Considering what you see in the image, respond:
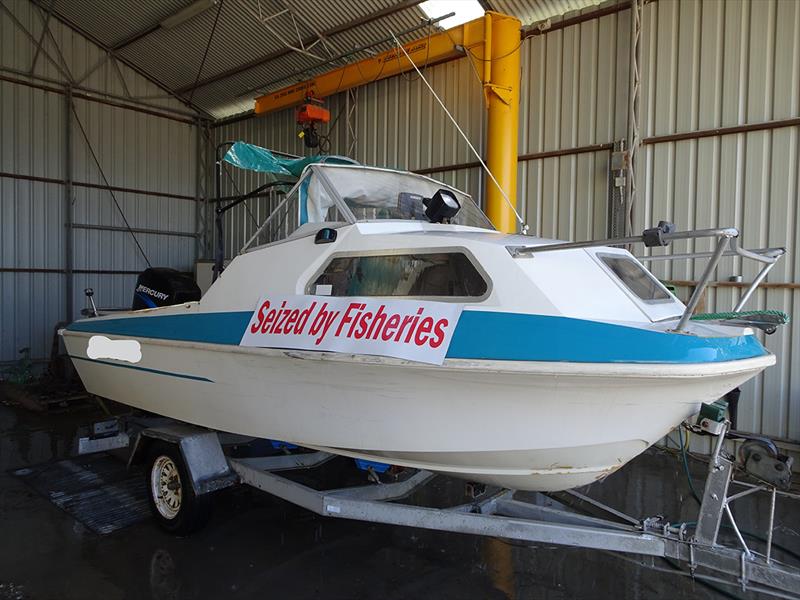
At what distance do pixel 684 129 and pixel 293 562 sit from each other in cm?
471

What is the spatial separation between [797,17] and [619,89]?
140cm

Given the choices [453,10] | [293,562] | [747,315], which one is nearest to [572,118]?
[453,10]

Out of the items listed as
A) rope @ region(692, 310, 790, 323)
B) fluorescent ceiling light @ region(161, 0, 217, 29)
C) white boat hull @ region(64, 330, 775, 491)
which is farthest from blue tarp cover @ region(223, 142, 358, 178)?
fluorescent ceiling light @ region(161, 0, 217, 29)

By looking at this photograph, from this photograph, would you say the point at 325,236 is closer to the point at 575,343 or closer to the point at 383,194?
the point at 383,194

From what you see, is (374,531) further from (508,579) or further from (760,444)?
(760,444)

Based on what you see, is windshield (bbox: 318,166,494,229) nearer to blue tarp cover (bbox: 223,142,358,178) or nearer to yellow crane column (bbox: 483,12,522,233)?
blue tarp cover (bbox: 223,142,358,178)

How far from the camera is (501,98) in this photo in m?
5.50

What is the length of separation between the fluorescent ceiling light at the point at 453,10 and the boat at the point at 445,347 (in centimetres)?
399

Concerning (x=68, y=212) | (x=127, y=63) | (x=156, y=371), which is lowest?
(x=156, y=371)

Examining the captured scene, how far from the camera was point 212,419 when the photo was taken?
2936 millimetres

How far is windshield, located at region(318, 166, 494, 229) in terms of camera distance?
2949 millimetres

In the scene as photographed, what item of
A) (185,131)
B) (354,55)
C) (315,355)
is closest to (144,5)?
(185,131)

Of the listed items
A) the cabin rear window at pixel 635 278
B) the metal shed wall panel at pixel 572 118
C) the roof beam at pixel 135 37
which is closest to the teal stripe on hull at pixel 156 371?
the cabin rear window at pixel 635 278

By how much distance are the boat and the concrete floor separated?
721 mm
